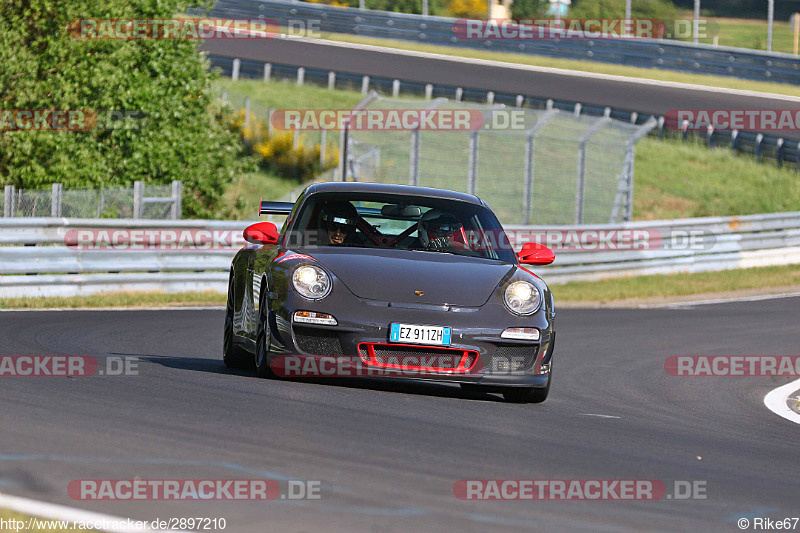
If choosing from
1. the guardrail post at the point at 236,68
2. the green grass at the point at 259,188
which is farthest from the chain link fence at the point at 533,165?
the guardrail post at the point at 236,68

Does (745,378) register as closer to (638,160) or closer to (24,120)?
(24,120)

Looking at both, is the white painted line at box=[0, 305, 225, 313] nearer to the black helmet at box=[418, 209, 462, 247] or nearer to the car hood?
the black helmet at box=[418, 209, 462, 247]

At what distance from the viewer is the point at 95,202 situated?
61.9 ft

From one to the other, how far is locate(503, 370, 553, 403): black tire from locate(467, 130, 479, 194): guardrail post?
571 inches

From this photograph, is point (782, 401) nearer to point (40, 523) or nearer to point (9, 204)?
point (40, 523)

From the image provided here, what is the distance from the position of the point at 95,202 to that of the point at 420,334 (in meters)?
11.8

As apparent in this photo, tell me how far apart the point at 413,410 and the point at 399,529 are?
2.97 m

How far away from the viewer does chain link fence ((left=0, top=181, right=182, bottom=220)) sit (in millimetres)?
17688

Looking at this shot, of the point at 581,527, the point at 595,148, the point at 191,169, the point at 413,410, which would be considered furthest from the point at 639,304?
the point at 581,527

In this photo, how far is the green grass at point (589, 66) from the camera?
3947 cm

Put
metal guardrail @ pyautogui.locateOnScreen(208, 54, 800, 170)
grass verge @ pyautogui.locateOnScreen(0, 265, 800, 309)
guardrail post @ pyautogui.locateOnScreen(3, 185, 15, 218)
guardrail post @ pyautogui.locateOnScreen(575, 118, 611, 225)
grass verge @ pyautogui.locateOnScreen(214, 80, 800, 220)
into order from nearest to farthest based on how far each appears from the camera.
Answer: guardrail post @ pyautogui.locateOnScreen(3, 185, 15, 218) < grass verge @ pyautogui.locateOnScreen(0, 265, 800, 309) < guardrail post @ pyautogui.locateOnScreen(575, 118, 611, 225) < grass verge @ pyautogui.locateOnScreen(214, 80, 800, 220) < metal guardrail @ pyautogui.locateOnScreen(208, 54, 800, 170)

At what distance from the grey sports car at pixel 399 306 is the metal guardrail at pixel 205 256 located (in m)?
7.71

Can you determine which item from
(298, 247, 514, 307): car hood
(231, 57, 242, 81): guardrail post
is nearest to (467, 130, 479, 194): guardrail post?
(298, 247, 514, 307): car hood

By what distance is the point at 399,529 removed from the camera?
4.51m
